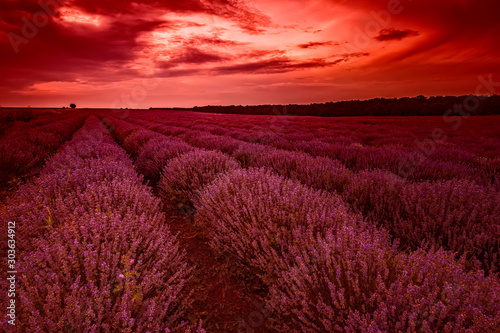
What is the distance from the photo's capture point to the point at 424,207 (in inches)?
98.0

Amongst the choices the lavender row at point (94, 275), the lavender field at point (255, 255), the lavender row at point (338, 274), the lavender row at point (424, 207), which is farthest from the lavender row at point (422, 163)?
the lavender row at point (94, 275)

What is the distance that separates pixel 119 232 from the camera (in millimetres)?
1786

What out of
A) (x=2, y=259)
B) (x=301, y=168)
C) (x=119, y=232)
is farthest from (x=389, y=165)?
(x=2, y=259)

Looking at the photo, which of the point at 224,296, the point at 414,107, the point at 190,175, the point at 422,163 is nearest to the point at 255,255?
the point at 224,296

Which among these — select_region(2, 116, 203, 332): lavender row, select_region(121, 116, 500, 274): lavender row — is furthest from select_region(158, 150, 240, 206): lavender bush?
select_region(2, 116, 203, 332): lavender row

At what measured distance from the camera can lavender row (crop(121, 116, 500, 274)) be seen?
2018mm

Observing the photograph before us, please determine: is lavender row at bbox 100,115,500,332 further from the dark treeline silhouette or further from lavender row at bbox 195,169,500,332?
the dark treeline silhouette

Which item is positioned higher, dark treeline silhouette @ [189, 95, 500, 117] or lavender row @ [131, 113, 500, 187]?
dark treeline silhouette @ [189, 95, 500, 117]

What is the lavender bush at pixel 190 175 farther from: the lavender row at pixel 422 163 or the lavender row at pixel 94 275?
the lavender row at pixel 422 163

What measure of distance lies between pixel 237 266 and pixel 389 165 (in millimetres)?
3649

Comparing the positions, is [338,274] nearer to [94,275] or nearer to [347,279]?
[347,279]

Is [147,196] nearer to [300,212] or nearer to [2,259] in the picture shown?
[2,259]

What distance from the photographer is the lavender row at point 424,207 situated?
2.02 metres

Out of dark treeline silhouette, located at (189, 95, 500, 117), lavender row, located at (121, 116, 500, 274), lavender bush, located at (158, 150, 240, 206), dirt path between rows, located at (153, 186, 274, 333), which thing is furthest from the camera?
dark treeline silhouette, located at (189, 95, 500, 117)
